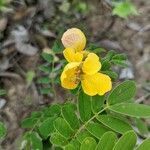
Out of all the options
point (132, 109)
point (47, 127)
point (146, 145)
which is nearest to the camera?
point (146, 145)

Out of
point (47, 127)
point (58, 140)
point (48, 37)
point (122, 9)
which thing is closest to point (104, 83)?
point (58, 140)

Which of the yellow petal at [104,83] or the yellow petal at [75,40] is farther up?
the yellow petal at [75,40]

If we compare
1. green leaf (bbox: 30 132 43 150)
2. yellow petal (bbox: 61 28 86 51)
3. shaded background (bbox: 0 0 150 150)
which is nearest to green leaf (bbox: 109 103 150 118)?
yellow petal (bbox: 61 28 86 51)

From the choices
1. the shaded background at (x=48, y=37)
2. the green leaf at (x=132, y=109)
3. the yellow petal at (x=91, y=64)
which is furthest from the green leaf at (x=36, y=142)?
the shaded background at (x=48, y=37)

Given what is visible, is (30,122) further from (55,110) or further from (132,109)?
(132,109)

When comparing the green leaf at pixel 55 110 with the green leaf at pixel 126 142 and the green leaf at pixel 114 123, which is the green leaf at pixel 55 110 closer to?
the green leaf at pixel 114 123

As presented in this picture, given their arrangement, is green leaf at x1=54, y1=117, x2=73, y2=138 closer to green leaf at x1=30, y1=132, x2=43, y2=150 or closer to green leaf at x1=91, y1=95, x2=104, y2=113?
green leaf at x1=91, y1=95, x2=104, y2=113
